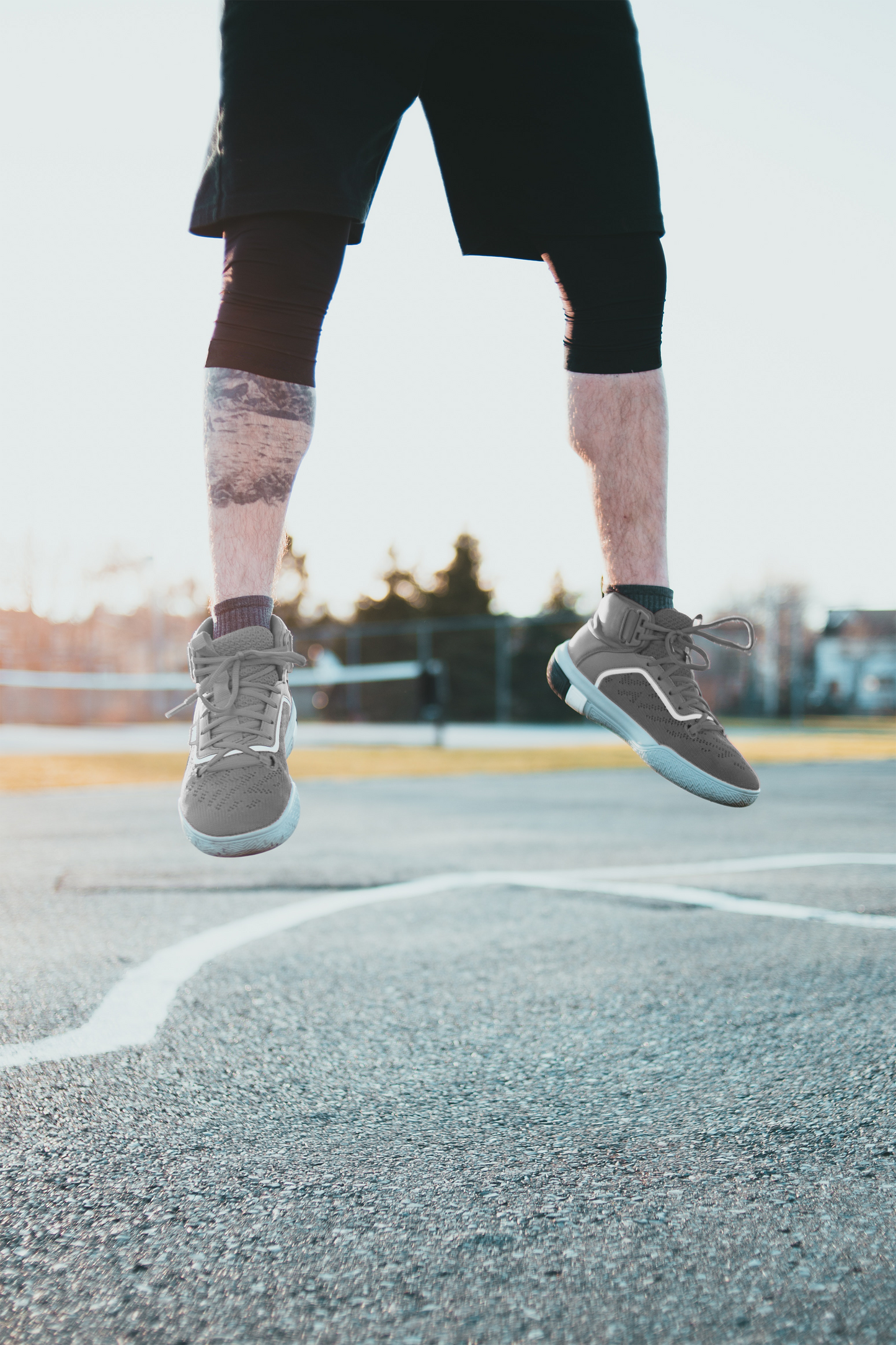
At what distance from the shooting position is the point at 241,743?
1.64m

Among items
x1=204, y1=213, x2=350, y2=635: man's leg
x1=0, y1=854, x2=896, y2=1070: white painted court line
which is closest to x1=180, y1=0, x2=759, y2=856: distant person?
x1=204, y1=213, x2=350, y2=635: man's leg

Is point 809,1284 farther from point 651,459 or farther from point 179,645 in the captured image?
point 179,645

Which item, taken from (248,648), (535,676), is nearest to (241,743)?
(248,648)

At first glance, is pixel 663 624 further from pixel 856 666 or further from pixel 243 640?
pixel 856 666

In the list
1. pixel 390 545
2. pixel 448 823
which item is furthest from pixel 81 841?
pixel 390 545

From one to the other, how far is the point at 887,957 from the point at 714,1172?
44.8 inches

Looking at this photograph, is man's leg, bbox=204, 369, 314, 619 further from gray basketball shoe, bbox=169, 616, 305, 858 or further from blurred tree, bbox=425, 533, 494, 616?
blurred tree, bbox=425, 533, 494, 616

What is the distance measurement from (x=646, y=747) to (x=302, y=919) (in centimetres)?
115

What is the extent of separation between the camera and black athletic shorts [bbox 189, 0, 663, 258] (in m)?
1.61

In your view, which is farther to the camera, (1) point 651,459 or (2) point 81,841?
(2) point 81,841

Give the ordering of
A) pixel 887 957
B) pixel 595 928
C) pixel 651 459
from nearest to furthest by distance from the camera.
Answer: pixel 651 459 → pixel 887 957 → pixel 595 928

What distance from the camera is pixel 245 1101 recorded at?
139 cm

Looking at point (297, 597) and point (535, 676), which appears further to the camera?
point (297, 597)

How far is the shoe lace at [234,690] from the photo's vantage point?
5.43 ft
